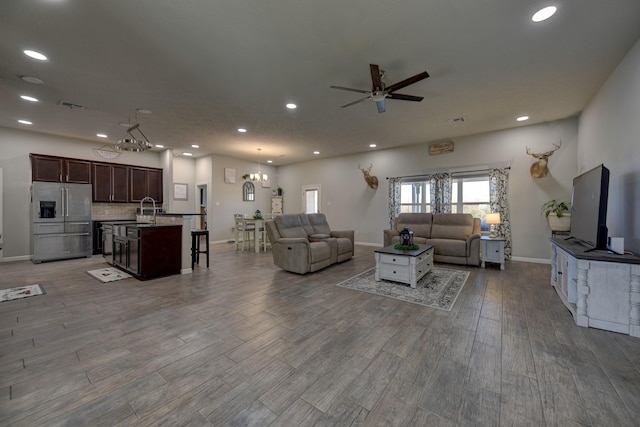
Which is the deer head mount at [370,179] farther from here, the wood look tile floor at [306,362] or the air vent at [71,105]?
the air vent at [71,105]

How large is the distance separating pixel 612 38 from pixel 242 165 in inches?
346

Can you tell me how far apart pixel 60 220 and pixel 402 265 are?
7.53 metres

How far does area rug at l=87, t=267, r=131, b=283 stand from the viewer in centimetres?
411

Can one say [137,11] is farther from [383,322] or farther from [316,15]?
[383,322]

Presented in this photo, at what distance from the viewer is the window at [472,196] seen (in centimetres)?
612

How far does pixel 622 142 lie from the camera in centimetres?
307

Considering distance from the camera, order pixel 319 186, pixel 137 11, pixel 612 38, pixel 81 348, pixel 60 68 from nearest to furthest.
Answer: pixel 81 348 → pixel 137 11 → pixel 612 38 → pixel 60 68 → pixel 319 186

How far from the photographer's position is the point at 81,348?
2.10 m

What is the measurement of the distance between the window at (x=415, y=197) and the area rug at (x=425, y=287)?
2815 millimetres

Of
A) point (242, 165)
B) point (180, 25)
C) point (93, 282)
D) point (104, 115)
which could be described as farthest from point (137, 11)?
point (242, 165)

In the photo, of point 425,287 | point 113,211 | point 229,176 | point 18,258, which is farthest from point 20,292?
point 229,176

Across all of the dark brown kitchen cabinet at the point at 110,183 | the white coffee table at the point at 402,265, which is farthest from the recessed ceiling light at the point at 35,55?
the white coffee table at the point at 402,265

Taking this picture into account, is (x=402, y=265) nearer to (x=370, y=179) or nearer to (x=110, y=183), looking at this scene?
(x=370, y=179)

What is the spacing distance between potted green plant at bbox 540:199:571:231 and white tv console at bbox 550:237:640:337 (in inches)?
103
